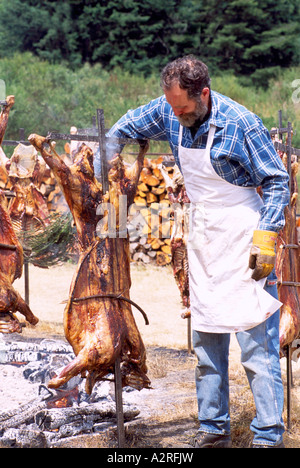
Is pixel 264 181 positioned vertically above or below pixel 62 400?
above

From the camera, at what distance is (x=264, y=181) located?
3.32m

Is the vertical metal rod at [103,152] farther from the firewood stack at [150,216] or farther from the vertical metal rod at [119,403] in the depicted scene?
the firewood stack at [150,216]

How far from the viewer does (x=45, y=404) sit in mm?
4176

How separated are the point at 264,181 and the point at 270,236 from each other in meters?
0.32

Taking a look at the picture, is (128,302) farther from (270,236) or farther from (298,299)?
(298,299)

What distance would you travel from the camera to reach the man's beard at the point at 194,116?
327cm

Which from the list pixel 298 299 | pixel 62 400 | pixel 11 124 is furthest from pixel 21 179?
pixel 11 124

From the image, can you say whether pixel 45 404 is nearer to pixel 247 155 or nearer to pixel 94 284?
pixel 94 284

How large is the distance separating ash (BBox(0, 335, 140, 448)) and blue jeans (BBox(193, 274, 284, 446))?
2.03ft

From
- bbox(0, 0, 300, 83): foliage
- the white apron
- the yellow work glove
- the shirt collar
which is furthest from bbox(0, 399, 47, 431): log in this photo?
bbox(0, 0, 300, 83): foliage

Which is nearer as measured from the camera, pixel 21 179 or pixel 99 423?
pixel 99 423

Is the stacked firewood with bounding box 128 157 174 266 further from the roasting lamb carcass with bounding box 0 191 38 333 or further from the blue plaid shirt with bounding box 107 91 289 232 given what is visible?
the blue plaid shirt with bounding box 107 91 289 232

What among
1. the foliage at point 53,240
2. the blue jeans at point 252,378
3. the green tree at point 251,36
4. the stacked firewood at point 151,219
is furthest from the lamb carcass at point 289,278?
the green tree at point 251,36

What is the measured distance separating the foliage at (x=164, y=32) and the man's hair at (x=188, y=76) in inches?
690
